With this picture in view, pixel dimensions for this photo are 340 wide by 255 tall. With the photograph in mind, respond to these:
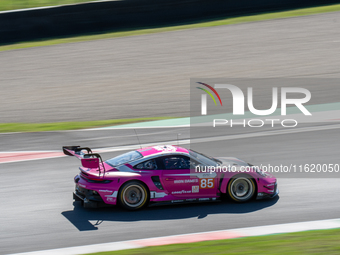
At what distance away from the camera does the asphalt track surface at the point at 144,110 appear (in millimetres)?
7938

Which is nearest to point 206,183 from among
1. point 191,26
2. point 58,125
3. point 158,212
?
point 158,212

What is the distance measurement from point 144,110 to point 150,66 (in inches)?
194

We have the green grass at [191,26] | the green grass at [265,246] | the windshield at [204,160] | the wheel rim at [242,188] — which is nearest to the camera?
the green grass at [265,246]

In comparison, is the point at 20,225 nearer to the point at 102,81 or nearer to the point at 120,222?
the point at 120,222

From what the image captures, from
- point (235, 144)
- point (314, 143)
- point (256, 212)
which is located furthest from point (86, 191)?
point (314, 143)

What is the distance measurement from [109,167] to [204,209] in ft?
6.30

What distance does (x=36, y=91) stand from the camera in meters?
18.4

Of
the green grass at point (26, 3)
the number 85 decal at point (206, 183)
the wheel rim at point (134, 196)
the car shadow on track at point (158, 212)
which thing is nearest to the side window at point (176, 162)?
the number 85 decal at point (206, 183)

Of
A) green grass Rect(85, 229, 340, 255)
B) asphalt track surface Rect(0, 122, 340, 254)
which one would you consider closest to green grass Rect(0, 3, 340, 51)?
asphalt track surface Rect(0, 122, 340, 254)

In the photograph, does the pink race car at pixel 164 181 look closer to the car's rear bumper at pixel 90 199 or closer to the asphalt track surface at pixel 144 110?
the car's rear bumper at pixel 90 199

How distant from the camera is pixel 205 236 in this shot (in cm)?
726

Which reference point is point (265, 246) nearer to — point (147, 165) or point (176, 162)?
point (176, 162)

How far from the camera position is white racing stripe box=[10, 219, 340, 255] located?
6.90m

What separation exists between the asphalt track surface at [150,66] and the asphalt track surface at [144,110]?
0.05m
